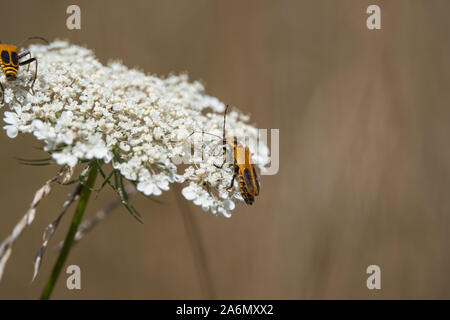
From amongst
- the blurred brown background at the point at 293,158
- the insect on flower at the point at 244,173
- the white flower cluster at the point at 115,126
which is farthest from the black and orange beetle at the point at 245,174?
the blurred brown background at the point at 293,158

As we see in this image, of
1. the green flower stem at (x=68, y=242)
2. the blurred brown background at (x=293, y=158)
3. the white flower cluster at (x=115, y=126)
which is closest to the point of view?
the white flower cluster at (x=115, y=126)

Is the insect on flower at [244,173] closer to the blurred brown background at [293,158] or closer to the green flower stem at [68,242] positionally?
the green flower stem at [68,242]

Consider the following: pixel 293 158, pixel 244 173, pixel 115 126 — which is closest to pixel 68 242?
pixel 115 126

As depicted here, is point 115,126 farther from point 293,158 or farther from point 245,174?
point 293,158

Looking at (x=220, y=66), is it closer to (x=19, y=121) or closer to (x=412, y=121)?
(x=412, y=121)

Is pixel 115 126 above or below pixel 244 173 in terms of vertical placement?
above

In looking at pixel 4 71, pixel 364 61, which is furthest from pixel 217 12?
pixel 4 71
